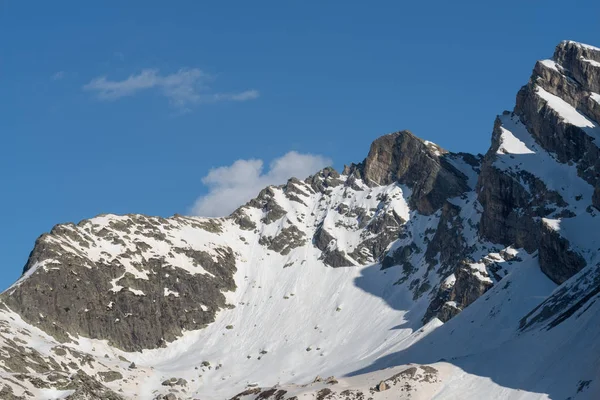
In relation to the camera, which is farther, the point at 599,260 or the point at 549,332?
the point at 599,260

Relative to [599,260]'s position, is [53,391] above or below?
above

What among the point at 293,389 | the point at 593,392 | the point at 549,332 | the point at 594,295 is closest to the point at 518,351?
the point at 549,332

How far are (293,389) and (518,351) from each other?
147 feet

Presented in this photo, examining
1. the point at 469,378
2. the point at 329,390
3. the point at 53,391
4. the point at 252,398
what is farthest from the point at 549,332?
the point at 53,391

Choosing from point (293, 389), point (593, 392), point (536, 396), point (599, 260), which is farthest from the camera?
point (599, 260)

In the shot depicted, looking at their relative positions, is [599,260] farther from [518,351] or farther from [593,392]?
[593,392]

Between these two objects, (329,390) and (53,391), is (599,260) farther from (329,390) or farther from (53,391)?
(53,391)

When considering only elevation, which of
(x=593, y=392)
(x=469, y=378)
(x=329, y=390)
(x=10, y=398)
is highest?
(x=10, y=398)

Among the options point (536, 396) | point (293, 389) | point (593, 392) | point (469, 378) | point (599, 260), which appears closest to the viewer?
point (593, 392)

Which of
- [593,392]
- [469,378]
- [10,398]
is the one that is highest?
[10,398]

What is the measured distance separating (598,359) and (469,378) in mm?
26653

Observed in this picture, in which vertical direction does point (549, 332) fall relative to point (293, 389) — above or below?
below

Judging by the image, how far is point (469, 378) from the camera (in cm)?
16488

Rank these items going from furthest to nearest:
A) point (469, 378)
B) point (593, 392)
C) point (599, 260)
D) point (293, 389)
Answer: point (599, 260)
point (293, 389)
point (469, 378)
point (593, 392)
